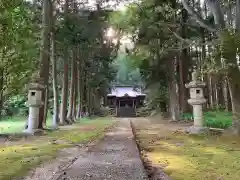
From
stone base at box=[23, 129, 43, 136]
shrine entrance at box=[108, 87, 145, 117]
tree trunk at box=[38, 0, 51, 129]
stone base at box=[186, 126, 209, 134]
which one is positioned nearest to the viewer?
stone base at box=[23, 129, 43, 136]

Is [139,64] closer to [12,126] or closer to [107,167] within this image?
[12,126]

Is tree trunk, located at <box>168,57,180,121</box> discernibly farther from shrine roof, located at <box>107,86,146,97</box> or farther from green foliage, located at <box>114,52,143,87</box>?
green foliage, located at <box>114,52,143,87</box>

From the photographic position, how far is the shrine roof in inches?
1936

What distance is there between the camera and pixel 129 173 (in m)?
5.84

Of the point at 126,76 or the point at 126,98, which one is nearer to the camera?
the point at 126,98

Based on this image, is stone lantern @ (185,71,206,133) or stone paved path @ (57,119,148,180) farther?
stone lantern @ (185,71,206,133)

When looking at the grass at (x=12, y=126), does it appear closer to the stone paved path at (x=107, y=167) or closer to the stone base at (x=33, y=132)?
the stone base at (x=33, y=132)

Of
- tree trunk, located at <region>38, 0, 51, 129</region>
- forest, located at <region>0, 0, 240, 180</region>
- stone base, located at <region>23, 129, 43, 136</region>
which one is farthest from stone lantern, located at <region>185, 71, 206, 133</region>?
tree trunk, located at <region>38, 0, 51, 129</region>

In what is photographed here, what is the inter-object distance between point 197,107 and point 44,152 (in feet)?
27.5

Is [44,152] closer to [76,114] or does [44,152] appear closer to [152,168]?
[152,168]

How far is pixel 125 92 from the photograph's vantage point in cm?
5084

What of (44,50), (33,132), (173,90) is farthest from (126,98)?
(33,132)

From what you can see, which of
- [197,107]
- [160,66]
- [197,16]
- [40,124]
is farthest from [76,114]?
[197,16]

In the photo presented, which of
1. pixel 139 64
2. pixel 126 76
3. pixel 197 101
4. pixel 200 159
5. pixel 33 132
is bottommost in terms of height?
pixel 200 159
